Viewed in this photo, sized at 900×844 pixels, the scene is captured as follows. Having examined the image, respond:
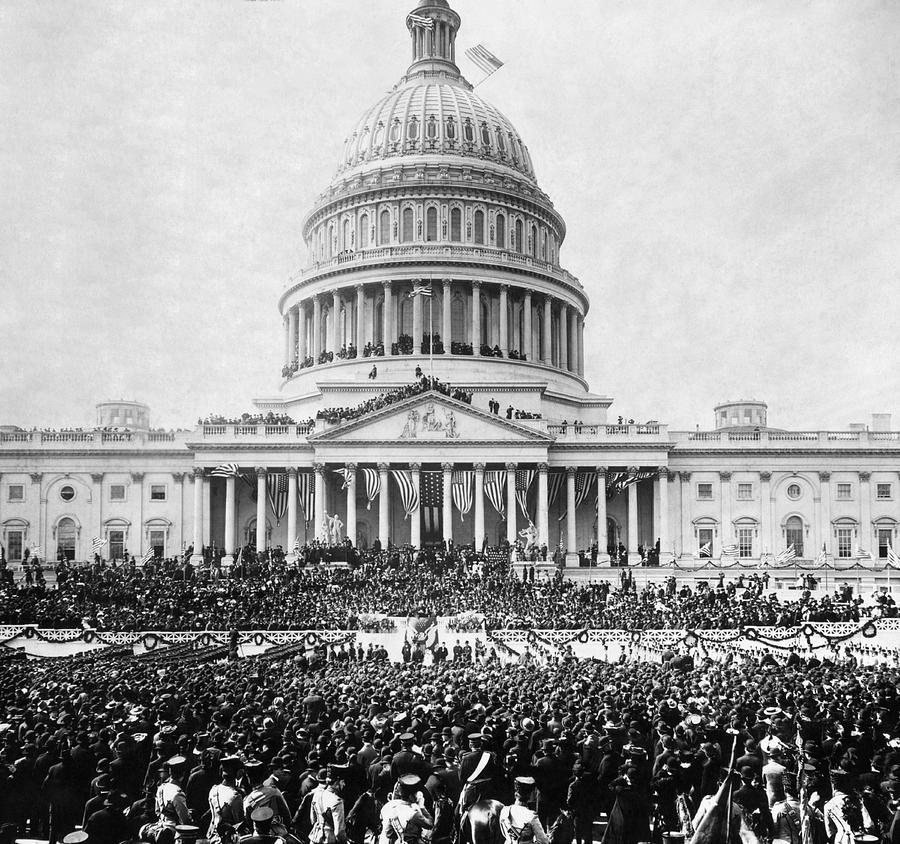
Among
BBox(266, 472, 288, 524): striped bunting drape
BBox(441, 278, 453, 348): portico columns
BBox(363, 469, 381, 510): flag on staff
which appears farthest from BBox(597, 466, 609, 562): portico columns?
BBox(266, 472, 288, 524): striped bunting drape

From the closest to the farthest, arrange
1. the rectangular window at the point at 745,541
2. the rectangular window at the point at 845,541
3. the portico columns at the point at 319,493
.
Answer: the portico columns at the point at 319,493
the rectangular window at the point at 845,541
the rectangular window at the point at 745,541

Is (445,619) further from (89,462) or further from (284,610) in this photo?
(89,462)

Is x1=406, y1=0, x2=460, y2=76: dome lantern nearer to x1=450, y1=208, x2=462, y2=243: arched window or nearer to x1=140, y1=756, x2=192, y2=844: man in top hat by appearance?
x1=450, y1=208, x2=462, y2=243: arched window

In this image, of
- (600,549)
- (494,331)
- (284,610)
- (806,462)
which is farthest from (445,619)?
(494,331)

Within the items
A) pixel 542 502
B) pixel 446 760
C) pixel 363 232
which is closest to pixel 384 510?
pixel 542 502

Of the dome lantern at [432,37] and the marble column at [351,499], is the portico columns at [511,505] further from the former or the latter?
the dome lantern at [432,37]

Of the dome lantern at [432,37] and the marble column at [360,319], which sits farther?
the dome lantern at [432,37]

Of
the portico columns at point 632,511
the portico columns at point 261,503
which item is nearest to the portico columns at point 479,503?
the portico columns at point 632,511

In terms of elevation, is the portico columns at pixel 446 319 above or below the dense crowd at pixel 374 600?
above
